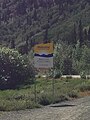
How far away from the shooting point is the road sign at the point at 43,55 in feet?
97.4

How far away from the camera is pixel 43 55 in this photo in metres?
30.2

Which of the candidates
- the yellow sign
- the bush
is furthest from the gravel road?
the bush

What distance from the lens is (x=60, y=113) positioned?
78.2 ft

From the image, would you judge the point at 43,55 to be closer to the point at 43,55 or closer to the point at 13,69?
the point at 43,55

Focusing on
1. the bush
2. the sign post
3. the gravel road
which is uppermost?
the sign post

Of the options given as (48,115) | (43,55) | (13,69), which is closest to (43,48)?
(43,55)

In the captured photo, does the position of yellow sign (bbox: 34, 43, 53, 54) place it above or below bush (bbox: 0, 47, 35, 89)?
above

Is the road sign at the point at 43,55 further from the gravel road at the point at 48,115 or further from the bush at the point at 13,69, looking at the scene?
the bush at the point at 13,69

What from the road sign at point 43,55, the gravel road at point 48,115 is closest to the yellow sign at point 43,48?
the road sign at point 43,55

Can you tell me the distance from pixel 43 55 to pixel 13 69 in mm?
55947

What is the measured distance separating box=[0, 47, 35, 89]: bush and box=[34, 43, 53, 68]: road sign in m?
49.9

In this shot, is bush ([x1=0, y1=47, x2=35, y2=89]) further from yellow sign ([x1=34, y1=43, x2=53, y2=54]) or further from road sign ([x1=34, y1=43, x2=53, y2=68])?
yellow sign ([x1=34, y1=43, x2=53, y2=54])

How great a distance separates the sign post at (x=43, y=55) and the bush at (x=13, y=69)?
49.9m

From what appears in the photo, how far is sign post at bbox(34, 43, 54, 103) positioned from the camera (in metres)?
29.7
